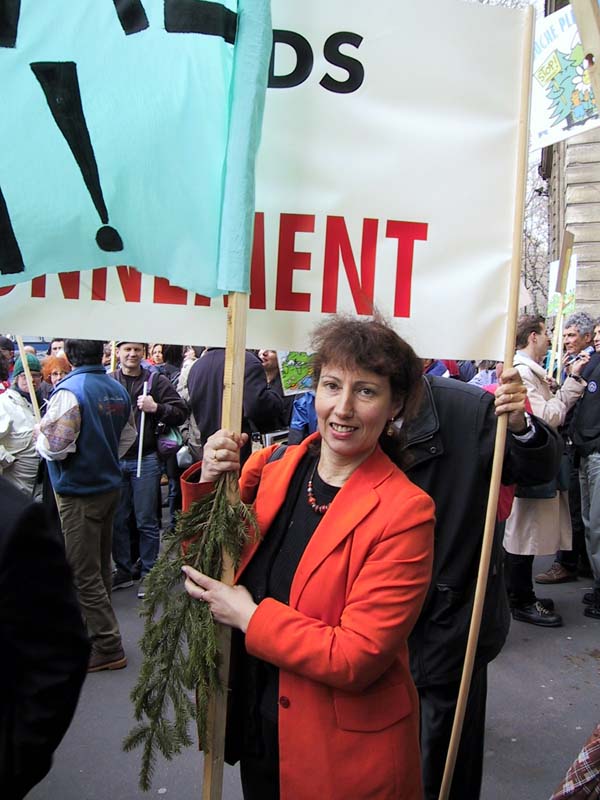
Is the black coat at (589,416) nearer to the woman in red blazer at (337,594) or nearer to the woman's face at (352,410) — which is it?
the woman in red blazer at (337,594)

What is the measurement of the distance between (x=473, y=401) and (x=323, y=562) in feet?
3.15

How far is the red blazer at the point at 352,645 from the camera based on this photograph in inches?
61.5

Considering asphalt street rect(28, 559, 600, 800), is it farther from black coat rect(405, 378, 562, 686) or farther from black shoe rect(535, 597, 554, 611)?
black coat rect(405, 378, 562, 686)

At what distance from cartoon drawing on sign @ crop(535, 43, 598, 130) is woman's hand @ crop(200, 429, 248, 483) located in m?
2.09

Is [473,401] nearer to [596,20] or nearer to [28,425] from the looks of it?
[596,20]

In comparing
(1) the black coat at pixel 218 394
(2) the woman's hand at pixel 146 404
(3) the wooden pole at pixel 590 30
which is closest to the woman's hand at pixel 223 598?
(3) the wooden pole at pixel 590 30

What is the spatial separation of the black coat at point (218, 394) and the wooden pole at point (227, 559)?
3.19m

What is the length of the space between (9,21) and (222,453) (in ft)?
4.10

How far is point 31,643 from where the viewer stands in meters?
1.17

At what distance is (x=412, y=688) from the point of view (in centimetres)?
178

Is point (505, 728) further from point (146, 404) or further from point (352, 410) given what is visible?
point (146, 404)

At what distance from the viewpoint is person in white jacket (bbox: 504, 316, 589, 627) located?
4.57 m

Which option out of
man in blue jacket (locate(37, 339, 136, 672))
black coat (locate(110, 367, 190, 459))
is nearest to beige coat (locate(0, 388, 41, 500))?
man in blue jacket (locate(37, 339, 136, 672))

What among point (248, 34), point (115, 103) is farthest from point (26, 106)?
point (248, 34)
